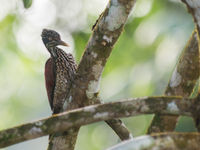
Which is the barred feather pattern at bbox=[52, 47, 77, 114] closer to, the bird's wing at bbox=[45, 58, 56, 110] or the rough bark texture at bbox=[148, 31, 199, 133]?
the bird's wing at bbox=[45, 58, 56, 110]

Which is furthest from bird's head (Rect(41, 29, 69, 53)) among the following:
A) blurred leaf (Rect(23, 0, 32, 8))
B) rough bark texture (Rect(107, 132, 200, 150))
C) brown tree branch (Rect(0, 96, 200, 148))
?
rough bark texture (Rect(107, 132, 200, 150))

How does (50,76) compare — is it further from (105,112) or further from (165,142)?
(165,142)

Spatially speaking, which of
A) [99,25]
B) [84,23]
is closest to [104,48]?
[99,25]

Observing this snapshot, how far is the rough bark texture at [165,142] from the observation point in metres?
3.17

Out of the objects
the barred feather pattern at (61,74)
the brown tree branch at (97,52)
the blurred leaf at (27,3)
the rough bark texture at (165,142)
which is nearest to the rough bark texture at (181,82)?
the brown tree branch at (97,52)

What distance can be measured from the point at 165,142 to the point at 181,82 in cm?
126

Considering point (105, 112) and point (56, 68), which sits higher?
point (105, 112)

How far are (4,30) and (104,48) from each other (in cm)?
724

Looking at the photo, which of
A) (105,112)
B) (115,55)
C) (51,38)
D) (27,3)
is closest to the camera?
(105,112)

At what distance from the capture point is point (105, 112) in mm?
3508

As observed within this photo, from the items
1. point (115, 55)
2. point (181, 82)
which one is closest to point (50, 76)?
point (181, 82)

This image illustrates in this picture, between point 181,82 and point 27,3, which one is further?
point 181,82

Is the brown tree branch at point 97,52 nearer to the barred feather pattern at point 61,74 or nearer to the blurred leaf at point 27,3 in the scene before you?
the blurred leaf at point 27,3

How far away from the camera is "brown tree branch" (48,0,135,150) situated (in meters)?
4.04
